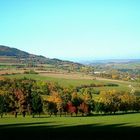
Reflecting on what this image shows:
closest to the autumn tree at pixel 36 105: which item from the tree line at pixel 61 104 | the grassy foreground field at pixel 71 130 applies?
the tree line at pixel 61 104

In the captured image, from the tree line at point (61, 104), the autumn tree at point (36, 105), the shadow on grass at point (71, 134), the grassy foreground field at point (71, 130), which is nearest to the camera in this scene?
the shadow on grass at point (71, 134)

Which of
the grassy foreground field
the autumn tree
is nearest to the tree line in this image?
the autumn tree

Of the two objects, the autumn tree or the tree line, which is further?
the autumn tree

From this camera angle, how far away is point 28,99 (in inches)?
5536

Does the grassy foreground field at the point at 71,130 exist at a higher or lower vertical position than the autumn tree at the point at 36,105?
higher

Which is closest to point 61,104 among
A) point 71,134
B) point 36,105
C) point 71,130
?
point 36,105

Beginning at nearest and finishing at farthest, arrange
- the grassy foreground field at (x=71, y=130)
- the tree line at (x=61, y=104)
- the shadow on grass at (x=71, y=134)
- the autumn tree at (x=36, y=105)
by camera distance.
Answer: the shadow on grass at (x=71, y=134) → the grassy foreground field at (x=71, y=130) → the tree line at (x=61, y=104) → the autumn tree at (x=36, y=105)

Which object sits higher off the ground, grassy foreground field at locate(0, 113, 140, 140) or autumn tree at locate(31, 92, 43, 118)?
grassy foreground field at locate(0, 113, 140, 140)

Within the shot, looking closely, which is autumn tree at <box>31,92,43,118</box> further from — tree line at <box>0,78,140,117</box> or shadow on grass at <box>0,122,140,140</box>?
shadow on grass at <box>0,122,140,140</box>

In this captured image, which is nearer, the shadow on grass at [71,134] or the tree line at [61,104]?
the shadow on grass at [71,134]

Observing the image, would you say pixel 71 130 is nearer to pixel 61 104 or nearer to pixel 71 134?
pixel 71 134

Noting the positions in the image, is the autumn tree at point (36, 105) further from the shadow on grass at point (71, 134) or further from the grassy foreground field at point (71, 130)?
the shadow on grass at point (71, 134)

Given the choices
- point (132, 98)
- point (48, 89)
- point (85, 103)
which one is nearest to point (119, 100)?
point (132, 98)

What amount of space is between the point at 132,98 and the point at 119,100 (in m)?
8.10
